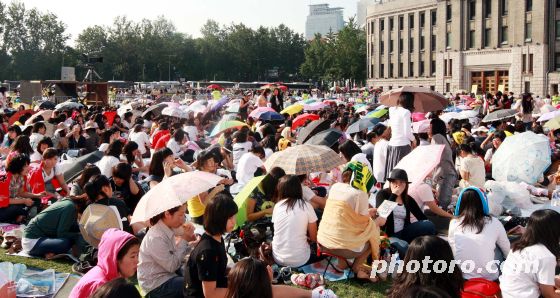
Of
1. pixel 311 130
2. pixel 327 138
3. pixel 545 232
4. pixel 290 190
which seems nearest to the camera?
pixel 545 232

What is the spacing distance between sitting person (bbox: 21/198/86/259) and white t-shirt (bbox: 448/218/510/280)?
14.5ft

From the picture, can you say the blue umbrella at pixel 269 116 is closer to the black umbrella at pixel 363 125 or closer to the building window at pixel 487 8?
the black umbrella at pixel 363 125

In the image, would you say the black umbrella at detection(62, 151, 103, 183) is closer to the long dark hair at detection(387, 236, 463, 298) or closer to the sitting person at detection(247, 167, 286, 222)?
the sitting person at detection(247, 167, 286, 222)

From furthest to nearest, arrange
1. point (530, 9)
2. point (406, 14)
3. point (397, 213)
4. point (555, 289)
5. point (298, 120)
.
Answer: point (406, 14) < point (530, 9) < point (298, 120) < point (397, 213) < point (555, 289)

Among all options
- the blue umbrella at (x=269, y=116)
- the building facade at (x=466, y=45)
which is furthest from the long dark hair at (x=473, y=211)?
the building facade at (x=466, y=45)

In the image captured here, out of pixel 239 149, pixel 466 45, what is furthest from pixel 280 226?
pixel 466 45

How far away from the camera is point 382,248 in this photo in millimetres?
6695

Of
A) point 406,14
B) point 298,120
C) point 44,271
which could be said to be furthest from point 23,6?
point 44,271

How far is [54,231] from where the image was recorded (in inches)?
283

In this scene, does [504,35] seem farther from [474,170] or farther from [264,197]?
[264,197]

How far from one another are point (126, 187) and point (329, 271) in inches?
125

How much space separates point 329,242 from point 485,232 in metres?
1.66

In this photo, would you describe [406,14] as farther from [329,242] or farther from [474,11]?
[329,242]

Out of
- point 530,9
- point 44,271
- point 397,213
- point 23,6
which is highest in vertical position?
point 23,6
